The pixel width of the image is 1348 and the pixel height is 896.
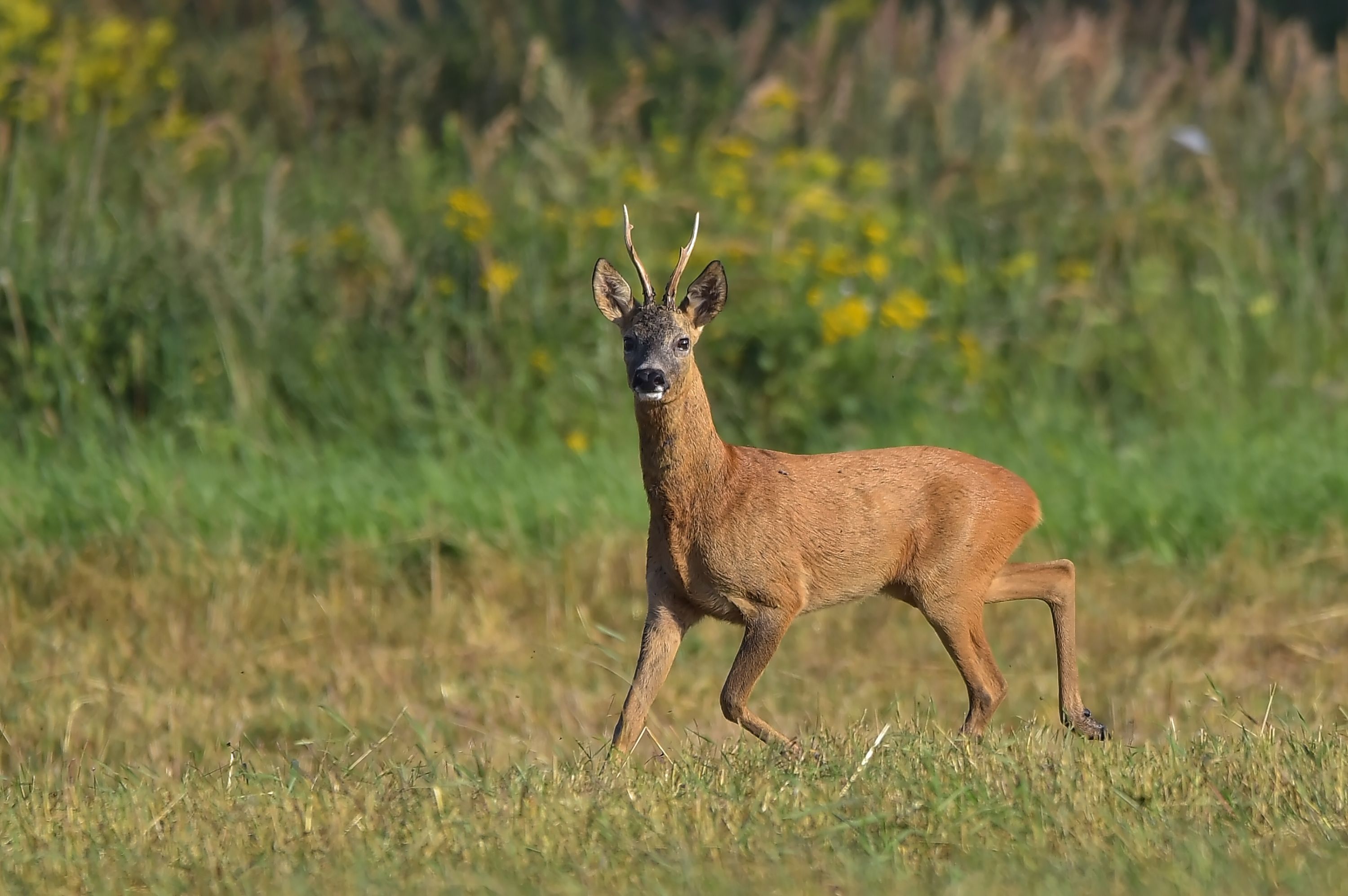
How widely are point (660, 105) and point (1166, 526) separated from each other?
17.0 feet

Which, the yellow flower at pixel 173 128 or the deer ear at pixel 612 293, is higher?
the deer ear at pixel 612 293

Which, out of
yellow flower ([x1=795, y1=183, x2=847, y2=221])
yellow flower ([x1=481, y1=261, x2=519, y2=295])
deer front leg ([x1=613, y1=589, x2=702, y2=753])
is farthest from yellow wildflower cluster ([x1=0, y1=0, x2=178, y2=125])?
deer front leg ([x1=613, y1=589, x2=702, y2=753])

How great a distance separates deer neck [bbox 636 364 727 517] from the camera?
17.0 ft

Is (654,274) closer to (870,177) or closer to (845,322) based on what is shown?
(845,322)

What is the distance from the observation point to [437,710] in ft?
22.8

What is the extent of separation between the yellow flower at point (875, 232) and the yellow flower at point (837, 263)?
0.20 meters

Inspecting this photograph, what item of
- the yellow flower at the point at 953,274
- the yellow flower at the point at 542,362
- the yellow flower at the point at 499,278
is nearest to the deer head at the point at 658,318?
the yellow flower at the point at 542,362

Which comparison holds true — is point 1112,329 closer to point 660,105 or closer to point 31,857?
point 660,105

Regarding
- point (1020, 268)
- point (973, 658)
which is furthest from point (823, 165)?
point (973, 658)

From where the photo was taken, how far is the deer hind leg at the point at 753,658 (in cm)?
517

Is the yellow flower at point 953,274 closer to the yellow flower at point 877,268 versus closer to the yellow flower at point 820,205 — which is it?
the yellow flower at point 877,268

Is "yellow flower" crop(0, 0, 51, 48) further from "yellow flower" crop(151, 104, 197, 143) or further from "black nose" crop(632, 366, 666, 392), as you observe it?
"black nose" crop(632, 366, 666, 392)

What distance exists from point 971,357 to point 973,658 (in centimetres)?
443

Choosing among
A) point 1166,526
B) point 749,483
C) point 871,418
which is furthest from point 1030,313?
point 749,483
